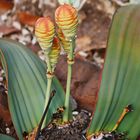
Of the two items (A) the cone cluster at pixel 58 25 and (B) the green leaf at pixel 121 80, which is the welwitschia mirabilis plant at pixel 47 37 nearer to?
(A) the cone cluster at pixel 58 25

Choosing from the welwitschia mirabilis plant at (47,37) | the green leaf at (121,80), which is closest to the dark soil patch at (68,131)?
the green leaf at (121,80)

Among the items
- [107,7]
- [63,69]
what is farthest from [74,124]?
[107,7]

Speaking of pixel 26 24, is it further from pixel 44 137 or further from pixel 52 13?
pixel 44 137

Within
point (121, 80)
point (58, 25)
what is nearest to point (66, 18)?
point (58, 25)

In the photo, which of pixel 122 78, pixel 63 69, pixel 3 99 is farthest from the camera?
pixel 63 69

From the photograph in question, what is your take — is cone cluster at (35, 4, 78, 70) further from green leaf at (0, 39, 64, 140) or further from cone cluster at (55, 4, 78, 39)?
green leaf at (0, 39, 64, 140)

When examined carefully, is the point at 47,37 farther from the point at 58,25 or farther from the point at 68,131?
the point at 68,131

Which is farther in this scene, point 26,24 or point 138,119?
point 26,24
